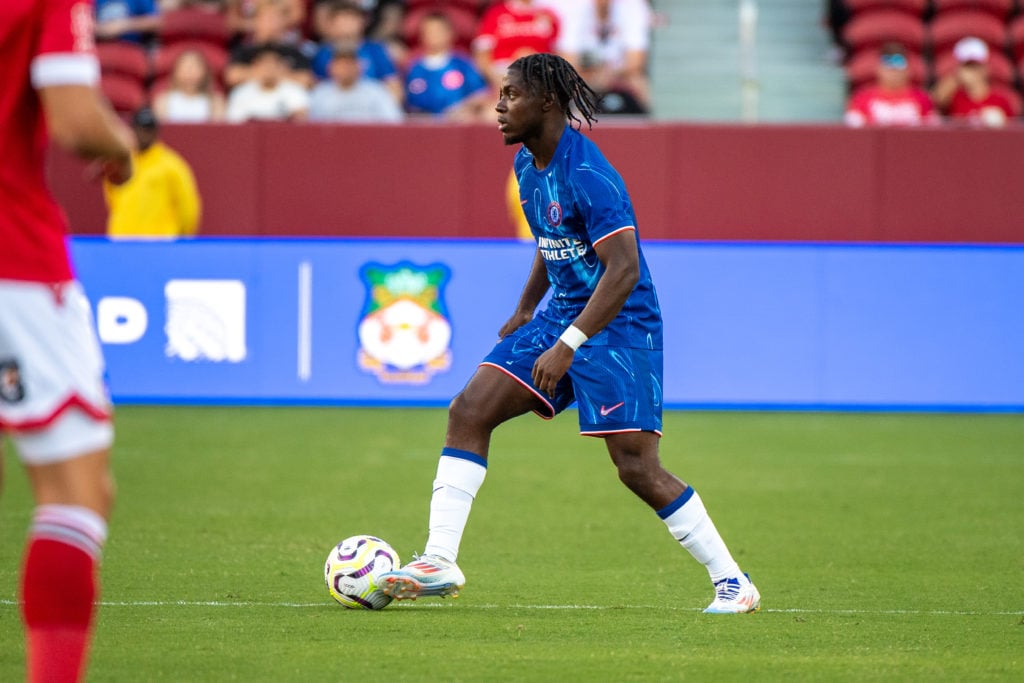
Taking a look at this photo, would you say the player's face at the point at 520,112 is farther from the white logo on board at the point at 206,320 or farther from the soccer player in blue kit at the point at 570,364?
the white logo on board at the point at 206,320

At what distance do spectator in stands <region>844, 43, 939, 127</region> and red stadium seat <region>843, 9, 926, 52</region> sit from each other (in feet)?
5.70

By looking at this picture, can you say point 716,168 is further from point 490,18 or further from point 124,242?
point 124,242

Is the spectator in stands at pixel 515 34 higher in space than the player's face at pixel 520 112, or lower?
higher

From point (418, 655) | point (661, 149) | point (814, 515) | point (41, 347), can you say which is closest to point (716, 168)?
point (661, 149)

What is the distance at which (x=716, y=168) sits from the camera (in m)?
15.9

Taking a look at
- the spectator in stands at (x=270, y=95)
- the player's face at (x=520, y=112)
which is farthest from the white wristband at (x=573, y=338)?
the spectator in stands at (x=270, y=95)

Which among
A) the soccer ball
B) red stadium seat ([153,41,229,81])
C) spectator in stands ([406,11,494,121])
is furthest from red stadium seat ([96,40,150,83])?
the soccer ball

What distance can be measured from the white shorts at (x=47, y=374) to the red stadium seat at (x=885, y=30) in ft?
50.8

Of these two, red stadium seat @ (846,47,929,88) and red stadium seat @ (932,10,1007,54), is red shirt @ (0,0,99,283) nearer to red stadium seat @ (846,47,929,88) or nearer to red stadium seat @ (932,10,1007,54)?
red stadium seat @ (846,47,929,88)

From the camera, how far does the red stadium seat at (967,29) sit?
17.9m

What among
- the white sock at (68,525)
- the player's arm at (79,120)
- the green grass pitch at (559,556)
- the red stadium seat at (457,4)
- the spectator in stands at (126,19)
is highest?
the red stadium seat at (457,4)

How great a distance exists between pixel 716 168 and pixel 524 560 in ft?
30.5

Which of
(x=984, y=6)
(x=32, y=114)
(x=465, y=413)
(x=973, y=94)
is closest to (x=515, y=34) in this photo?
(x=973, y=94)

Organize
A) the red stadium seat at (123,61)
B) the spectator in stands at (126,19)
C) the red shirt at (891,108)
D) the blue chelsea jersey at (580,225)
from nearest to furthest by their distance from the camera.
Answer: the blue chelsea jersey at (580,225) < the red shirt at (891,108) < the red stadium seat at (123,61) < the spectator in stands at (126,19)
